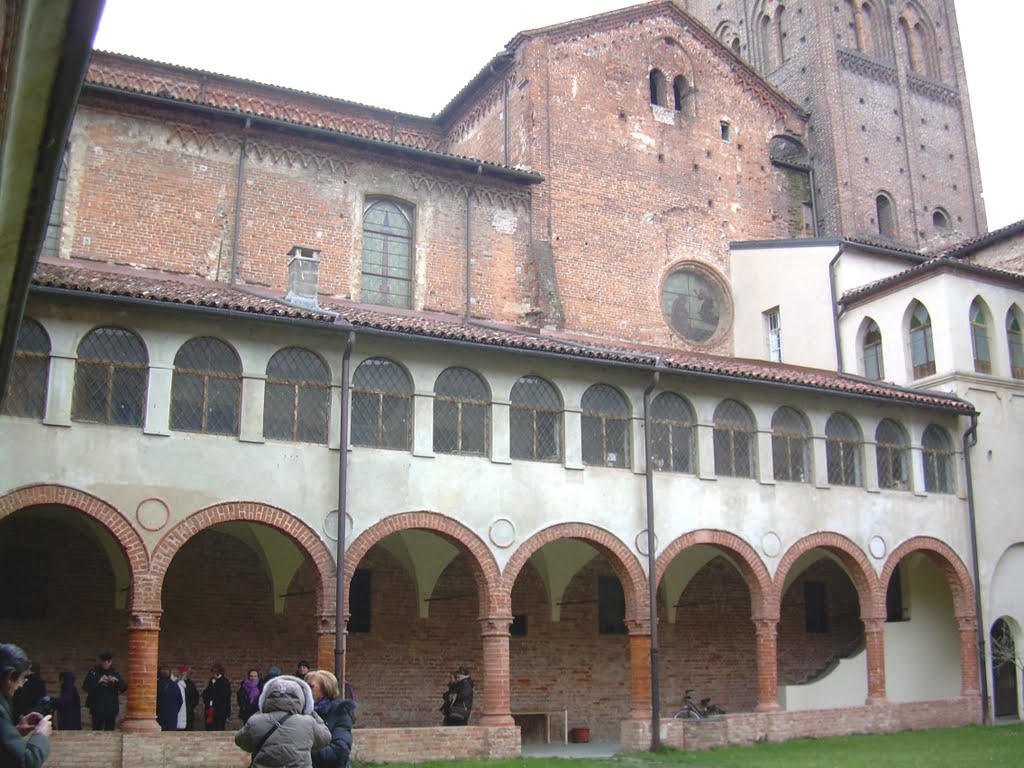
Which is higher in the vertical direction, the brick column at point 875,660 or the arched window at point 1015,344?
the arched window at point 1015,344

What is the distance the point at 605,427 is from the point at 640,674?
3.88 m

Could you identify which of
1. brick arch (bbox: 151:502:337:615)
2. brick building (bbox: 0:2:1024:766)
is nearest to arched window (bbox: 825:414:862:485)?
brick building (bbox: 0:2:1024:766)

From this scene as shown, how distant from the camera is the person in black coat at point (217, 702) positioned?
1569 centimetres

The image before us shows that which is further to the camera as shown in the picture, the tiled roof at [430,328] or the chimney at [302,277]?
the chimney at [302,277]

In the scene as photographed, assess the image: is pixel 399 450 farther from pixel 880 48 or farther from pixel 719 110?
pixel 880 48

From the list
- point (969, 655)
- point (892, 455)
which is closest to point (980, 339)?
point (892, 455)

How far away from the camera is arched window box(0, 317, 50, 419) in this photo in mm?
14117

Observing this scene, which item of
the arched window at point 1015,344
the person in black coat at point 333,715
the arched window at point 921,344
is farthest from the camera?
the arched window at point 1015,344

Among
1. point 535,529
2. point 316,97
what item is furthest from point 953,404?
point 316,97

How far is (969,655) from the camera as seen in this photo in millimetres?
20641

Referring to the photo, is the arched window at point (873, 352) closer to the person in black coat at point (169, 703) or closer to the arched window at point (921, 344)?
the arched window at point (921, 344)

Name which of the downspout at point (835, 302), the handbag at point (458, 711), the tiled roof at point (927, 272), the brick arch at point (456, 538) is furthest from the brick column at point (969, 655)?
the handbag at point (458, 711)

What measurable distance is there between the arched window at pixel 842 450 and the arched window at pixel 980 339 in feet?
11.6

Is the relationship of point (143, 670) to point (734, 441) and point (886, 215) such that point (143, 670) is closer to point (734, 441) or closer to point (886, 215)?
point (734, 441)
